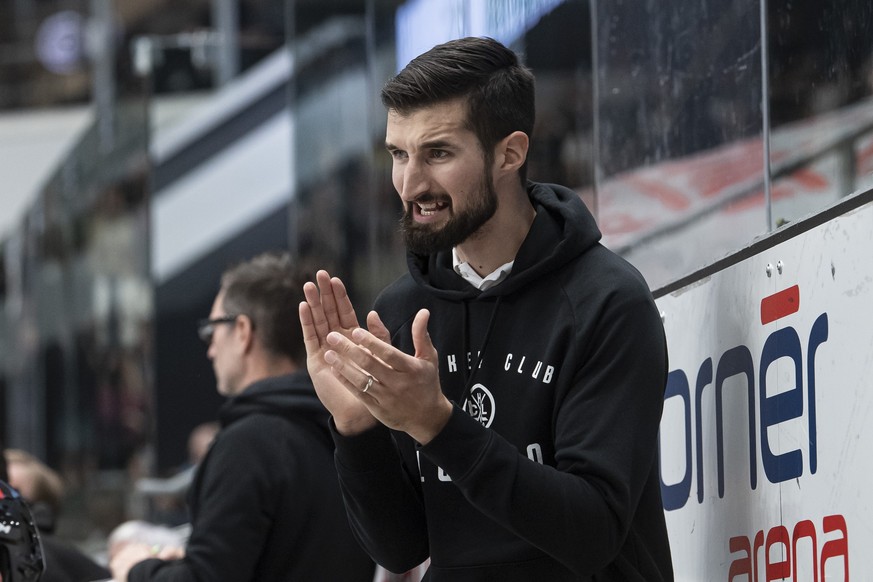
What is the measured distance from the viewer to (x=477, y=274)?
92.9 inches

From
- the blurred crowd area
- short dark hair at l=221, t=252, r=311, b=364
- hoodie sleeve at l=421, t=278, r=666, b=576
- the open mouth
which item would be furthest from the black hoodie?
short dark hair at l=221, t=252, r=311, b=364

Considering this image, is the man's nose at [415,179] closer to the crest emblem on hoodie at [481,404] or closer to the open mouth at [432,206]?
the open mouth at [432,206]

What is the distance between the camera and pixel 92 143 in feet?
36.0

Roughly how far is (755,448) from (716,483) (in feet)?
0.74

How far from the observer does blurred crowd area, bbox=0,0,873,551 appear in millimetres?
2627

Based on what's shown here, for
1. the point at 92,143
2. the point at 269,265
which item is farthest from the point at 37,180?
the point at 269,265

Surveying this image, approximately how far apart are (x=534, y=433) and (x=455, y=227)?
32 centimetres

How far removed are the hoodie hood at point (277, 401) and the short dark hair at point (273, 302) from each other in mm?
182

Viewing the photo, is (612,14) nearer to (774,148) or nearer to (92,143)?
(774,148)

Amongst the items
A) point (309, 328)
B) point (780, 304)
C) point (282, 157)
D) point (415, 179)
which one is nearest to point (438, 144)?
point (415, 179)

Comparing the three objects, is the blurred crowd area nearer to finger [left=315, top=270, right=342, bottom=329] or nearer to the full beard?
the full beard

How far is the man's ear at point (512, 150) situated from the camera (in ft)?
7.48

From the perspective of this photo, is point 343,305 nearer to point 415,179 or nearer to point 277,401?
point 415,179

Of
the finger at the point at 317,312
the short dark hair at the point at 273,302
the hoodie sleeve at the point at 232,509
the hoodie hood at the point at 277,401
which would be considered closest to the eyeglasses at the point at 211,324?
the short dark hair at the point at 273,302
